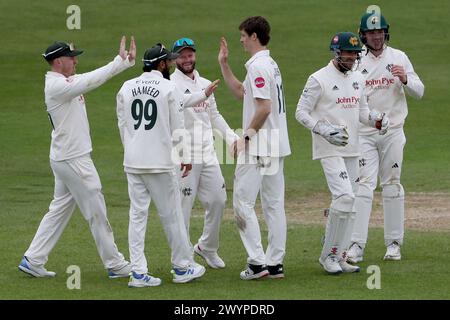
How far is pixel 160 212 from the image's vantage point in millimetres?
11734

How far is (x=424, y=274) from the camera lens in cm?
1199

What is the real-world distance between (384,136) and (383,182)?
1.84 feet

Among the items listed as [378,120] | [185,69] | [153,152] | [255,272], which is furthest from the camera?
[185,69]

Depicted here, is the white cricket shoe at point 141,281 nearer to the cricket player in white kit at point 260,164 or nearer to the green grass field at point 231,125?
the green grass field at point 231,125

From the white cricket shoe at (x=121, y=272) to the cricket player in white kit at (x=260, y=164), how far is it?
1.19 metres

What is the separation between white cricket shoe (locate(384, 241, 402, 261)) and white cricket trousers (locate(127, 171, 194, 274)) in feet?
8.32

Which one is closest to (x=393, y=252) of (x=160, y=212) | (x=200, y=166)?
(x=200, y=166)

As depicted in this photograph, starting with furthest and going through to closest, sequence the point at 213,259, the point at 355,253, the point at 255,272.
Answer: the point at 355,253, the point at 213,259, the point at 255,272

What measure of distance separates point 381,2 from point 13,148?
54.2ft

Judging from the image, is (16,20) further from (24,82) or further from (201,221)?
(201,221)

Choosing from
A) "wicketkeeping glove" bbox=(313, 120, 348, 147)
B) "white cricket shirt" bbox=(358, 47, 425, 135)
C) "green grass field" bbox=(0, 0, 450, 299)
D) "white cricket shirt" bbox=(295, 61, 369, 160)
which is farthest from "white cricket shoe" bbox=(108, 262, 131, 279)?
"white cricket shirt" bbox=(358, 47, 425, 135)

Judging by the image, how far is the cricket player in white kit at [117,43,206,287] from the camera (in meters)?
11.5

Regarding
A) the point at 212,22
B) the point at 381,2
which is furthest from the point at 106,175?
the point at 381,2

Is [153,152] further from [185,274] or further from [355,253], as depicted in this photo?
[355,253]
